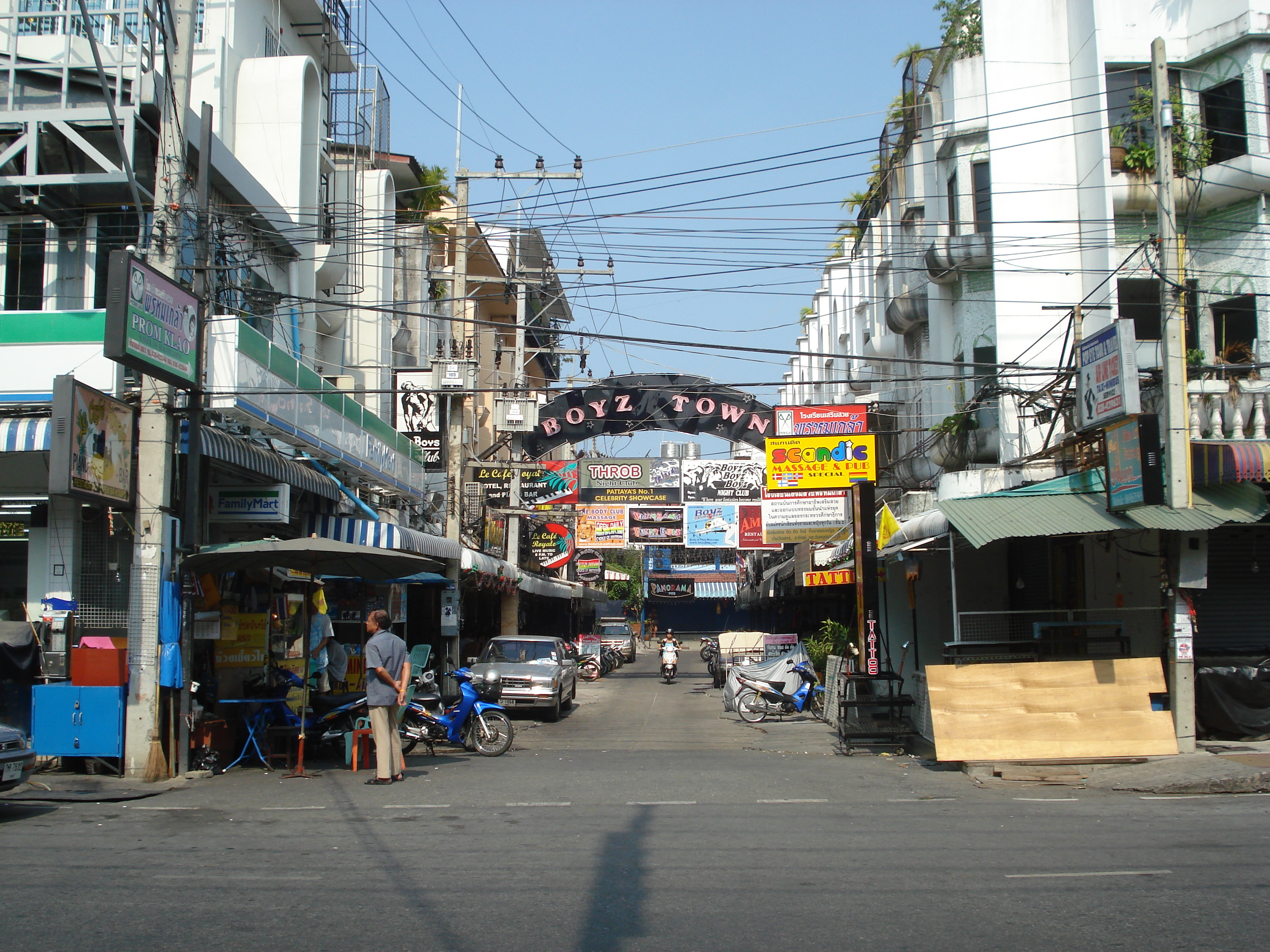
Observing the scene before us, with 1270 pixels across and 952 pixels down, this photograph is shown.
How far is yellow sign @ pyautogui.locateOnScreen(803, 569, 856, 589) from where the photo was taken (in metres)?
21.3

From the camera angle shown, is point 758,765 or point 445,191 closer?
point 758,765

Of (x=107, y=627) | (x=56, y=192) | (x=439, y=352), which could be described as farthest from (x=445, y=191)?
(x=107, y=627)

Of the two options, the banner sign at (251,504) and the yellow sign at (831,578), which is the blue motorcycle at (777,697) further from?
the banner sign at (251,504)

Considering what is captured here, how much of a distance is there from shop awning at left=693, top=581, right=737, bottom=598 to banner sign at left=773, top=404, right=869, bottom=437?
167ft

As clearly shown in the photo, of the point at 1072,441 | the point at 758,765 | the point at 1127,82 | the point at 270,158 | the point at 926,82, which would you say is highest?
the point at 926,82

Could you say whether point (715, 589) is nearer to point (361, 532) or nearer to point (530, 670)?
point (530, 670)

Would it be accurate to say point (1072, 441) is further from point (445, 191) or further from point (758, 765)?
point (445, 191)

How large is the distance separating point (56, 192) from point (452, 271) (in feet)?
59.2

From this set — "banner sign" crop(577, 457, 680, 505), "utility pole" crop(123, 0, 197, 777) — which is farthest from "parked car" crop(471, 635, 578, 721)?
"banner sign" crop(577, 457, 680, 505)

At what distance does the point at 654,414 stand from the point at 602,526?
20326 mm

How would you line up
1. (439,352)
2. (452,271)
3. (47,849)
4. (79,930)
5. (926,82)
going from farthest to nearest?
1. (452,271)
2. (439,352)
3. (926,82)
4. (47,849)
5. (79,930)

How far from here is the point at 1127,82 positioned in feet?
63.1

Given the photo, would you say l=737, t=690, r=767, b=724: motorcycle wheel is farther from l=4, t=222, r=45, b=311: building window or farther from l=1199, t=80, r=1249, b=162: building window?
l=4, t=222, r=45, b=311: building window

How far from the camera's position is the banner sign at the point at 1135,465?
1231cm
